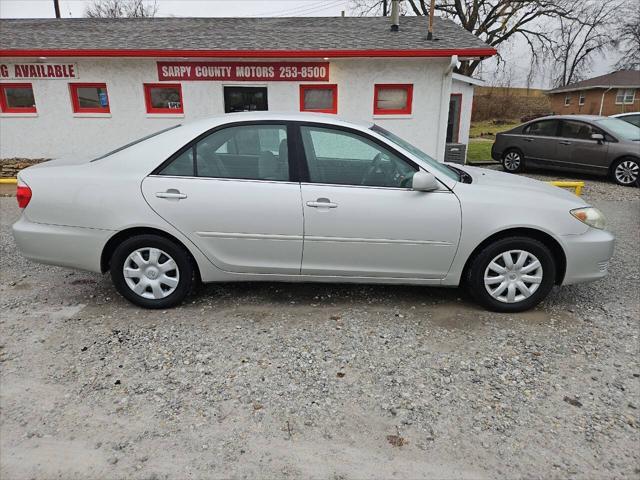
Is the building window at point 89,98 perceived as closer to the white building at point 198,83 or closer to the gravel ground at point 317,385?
the white building at point 198,83

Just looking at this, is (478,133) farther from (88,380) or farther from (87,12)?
(87,12)

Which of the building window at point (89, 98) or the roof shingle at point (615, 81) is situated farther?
the roof shingle at point (615, 81)

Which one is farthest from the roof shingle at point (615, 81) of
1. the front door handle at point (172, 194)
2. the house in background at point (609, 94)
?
the front door handle at point (172, 194)

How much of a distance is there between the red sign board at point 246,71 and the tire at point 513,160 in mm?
5193

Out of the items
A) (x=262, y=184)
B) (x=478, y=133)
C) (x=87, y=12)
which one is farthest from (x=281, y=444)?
(x=87, y=12)

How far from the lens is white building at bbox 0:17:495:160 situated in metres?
9.72

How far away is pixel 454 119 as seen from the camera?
13852 mm

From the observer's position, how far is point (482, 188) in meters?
3.51

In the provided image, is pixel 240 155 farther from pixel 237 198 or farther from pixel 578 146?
pixel 578 146

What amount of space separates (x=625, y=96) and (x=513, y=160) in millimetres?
28056

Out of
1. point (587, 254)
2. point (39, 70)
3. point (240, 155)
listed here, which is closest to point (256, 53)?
point (39, 70)

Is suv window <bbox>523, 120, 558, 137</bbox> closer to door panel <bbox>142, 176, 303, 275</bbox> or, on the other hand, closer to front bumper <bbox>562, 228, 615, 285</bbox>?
front bumper <bbox>562, 228, 615, 285</bbox>

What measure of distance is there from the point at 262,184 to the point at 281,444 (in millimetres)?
1902

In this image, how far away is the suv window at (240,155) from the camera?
3479 millimetres
